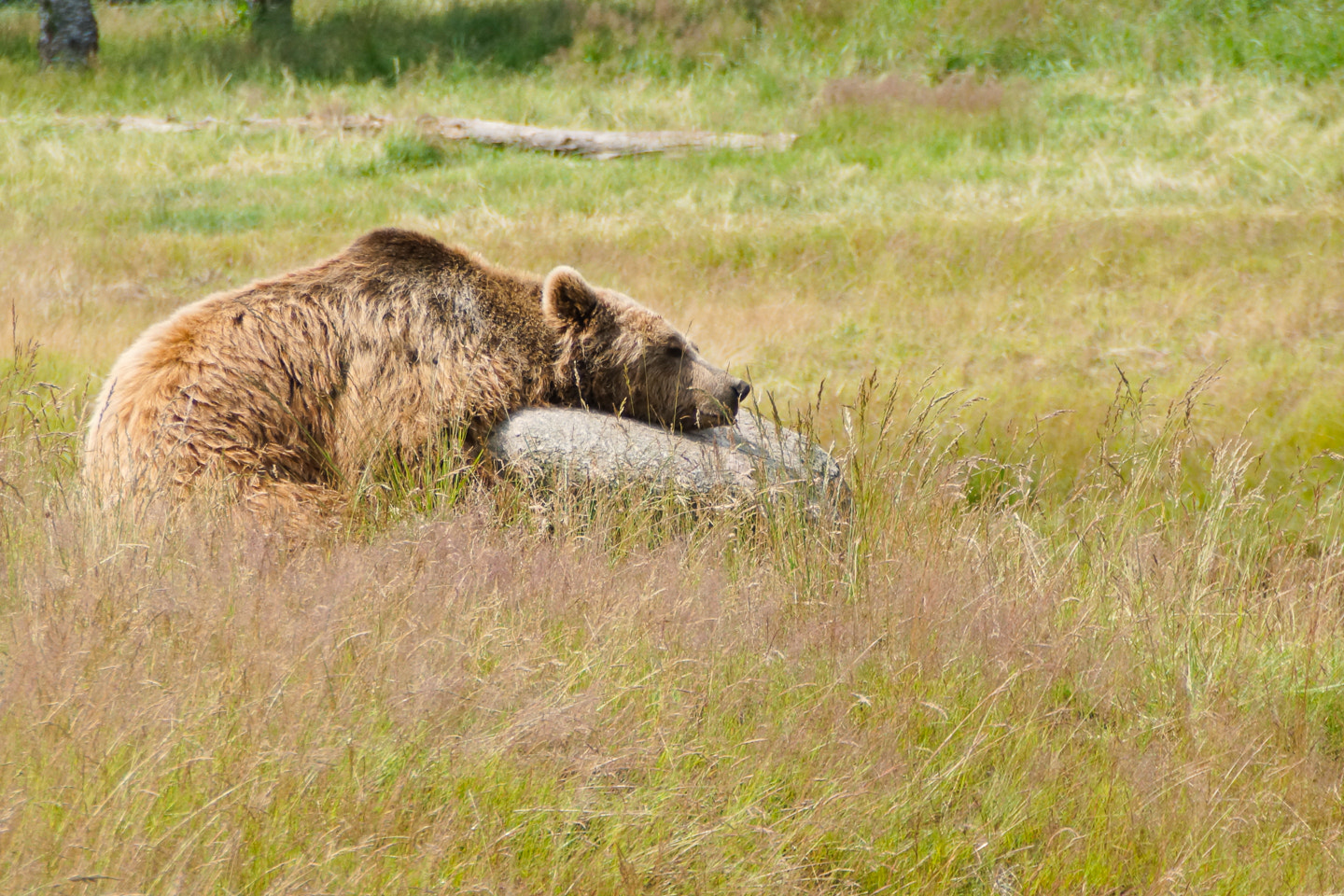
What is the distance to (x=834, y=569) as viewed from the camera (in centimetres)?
464

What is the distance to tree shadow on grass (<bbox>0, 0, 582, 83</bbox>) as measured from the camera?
22.5 meters

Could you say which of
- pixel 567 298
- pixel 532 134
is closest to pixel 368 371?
pixel 567 298

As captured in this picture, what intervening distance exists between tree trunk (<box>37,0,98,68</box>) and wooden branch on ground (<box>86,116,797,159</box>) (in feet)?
11.4

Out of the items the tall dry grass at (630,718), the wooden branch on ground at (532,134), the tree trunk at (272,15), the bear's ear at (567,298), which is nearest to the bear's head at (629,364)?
the bear's ear at (567,298)

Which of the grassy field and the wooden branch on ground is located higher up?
the wooden branch on ground

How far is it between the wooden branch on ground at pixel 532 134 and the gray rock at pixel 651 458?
40.7ft

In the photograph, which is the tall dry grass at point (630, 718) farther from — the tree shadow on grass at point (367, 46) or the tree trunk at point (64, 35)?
the tree trunk at point (64, 35)

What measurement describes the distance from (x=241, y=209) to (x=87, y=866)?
545 inches

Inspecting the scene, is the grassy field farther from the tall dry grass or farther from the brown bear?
the brown bear

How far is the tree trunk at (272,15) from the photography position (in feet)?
82.0

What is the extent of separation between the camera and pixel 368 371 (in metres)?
5.54

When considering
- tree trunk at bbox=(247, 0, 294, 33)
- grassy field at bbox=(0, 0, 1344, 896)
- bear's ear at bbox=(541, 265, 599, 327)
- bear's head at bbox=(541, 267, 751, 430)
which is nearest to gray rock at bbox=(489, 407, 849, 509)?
grassy field at bbox=(0, 0, 1344, 896)

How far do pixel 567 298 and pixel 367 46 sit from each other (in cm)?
1985

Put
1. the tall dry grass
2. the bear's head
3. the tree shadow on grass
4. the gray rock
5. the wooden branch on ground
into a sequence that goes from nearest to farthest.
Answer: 1. the tall dry grass
2. the gray rock
3. the bear's head
4. the wooden branch on ground
5. the tree shadow on grass
